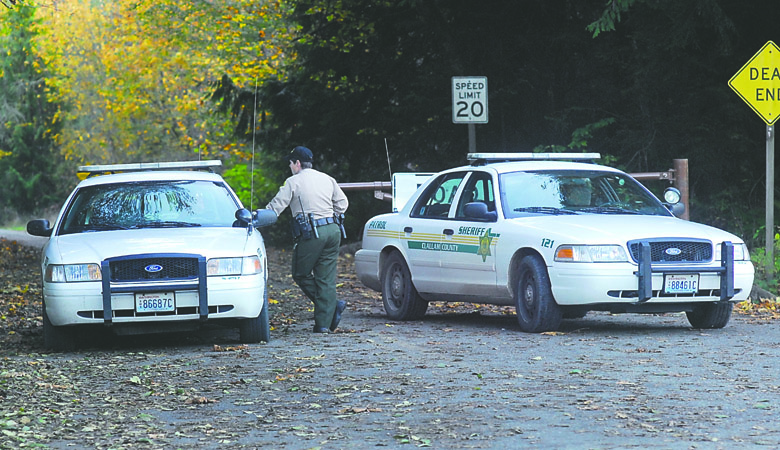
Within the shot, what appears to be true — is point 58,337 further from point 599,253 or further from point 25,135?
point 25,135

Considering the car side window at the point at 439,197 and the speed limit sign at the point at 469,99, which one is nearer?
the car side window at the point at 439,197

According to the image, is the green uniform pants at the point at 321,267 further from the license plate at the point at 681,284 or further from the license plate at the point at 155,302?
the license plate at the point at 681,284

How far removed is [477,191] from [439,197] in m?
0.66

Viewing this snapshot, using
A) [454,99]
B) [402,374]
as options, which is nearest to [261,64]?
[454,99]

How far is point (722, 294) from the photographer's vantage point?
1157 cm

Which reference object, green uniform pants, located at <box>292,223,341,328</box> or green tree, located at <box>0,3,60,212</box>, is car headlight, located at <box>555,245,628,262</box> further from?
green tree, located at <box>0,3,60,212</box>

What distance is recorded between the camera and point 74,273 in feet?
35.8

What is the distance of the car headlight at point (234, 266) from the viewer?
36.2 ft

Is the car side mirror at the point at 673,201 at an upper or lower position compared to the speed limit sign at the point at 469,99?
lower

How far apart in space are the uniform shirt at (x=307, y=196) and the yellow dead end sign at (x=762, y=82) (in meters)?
6.04

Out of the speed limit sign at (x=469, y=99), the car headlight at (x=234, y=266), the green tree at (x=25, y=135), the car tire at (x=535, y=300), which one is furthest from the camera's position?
the green tree at (x=25, y=135)

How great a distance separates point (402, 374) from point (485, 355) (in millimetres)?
1277

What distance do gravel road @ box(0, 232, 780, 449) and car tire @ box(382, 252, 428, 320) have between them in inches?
41.8

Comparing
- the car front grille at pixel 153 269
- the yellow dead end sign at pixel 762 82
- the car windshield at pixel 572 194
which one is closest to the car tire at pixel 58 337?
the car front grille at pixel 153 269
